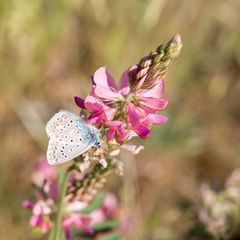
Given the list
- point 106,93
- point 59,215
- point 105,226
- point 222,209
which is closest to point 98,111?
point 106,93

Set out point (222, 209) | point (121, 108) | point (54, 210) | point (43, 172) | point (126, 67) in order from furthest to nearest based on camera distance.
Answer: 1. point (126, 67)
2. point (222, 209)
3. point (43, 172)
4. point (54, 210)
5. point (121, 108)

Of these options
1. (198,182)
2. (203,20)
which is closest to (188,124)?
(198,182)

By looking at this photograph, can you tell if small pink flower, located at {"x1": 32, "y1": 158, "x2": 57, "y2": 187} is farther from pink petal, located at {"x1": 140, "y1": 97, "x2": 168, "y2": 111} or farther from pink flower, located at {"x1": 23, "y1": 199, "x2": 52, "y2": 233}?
pink petal, located at {"x1": 140, "y1": 97, "x2": 168, "y2": 111}

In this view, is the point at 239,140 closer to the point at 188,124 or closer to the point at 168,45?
the point at 188,124

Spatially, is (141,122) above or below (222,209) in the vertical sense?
above

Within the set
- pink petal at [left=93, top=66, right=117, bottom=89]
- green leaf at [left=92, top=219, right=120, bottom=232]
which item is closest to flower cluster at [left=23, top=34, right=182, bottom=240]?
pink petal at [left=93, top=66, right=117, bottom=89]

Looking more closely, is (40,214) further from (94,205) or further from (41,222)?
(94,205)

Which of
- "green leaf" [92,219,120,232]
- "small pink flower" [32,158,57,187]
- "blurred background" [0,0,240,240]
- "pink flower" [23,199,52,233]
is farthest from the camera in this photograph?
"blurred background" [0,0,240,240]
